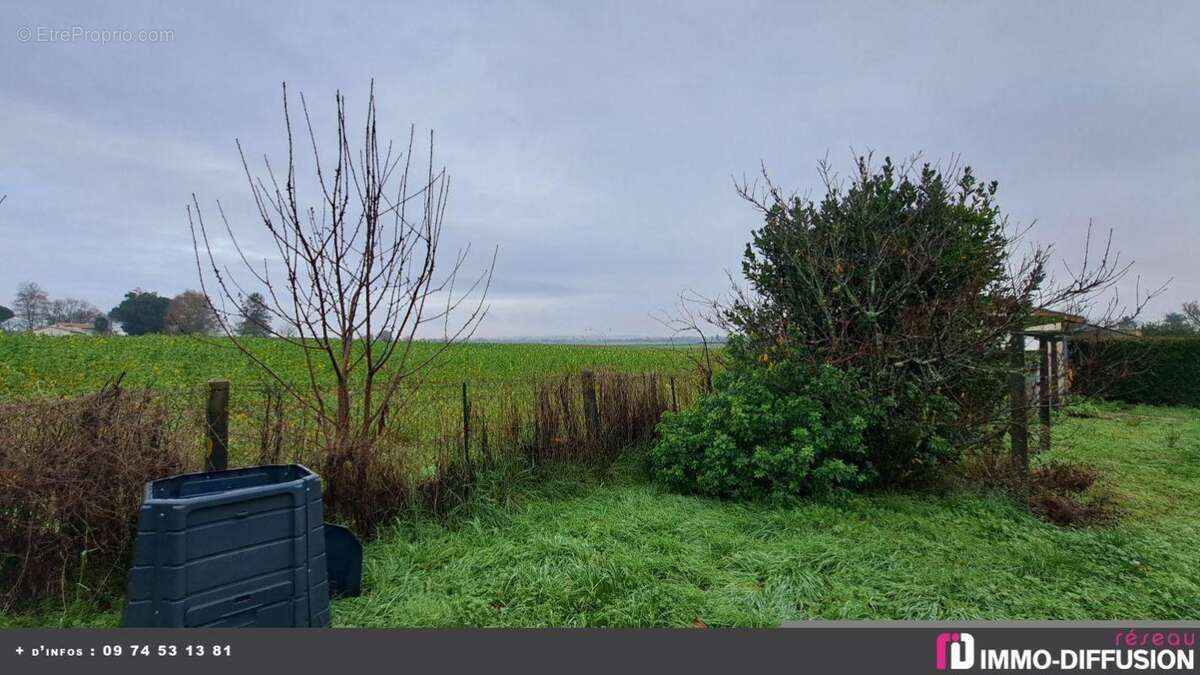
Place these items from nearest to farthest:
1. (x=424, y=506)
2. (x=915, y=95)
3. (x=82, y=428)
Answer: (x=82, y=428) < (x=424, y=506) < (x=915, y=95)

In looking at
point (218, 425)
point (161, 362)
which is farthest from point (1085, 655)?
point (161, 362)

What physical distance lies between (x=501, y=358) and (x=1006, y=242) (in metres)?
16.2

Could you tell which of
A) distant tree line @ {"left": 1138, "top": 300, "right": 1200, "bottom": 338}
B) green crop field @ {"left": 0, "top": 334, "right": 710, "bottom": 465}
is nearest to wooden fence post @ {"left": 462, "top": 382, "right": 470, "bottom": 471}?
green crop field @ {"left": 0, "top": 334, "right": 710, "bottom": 465}

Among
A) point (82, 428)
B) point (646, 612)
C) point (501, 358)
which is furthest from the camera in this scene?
point (501, 358)

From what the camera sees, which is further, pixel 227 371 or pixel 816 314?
pixel 227 371

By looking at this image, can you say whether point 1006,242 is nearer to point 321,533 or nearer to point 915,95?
point 915,95

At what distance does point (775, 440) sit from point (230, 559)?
4.04m

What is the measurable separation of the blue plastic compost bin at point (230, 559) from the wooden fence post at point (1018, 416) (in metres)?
5.80

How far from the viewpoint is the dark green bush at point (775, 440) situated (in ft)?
15.0

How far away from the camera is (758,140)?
756cm

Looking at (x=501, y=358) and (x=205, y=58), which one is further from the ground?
(x=205, y=58)

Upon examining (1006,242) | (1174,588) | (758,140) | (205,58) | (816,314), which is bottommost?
(1174,588)

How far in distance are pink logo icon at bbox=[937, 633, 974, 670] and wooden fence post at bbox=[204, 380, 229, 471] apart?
4472 millimetres

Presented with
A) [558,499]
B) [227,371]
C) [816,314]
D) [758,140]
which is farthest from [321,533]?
[227,371]
